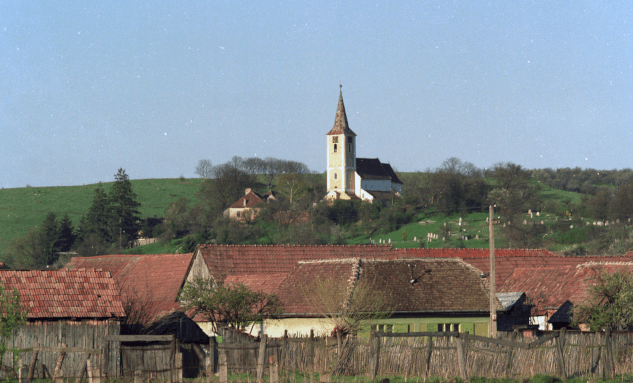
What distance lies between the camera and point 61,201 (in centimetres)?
12306

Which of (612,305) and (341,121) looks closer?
(612,305)

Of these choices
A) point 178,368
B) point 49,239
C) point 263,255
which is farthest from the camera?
point 49,239

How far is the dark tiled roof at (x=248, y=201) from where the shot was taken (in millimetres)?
124312

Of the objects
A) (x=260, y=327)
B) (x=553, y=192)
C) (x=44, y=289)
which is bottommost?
(x=260, y=327)

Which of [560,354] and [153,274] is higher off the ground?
[153,274]

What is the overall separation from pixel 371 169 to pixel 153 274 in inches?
4188

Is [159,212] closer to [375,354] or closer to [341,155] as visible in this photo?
[341,155]

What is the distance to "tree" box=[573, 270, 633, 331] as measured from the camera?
78.5ft

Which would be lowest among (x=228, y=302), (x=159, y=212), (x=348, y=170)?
(x=228, y=302)

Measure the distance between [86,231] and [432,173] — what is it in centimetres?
5847

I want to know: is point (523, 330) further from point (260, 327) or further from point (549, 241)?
point (549, 241)

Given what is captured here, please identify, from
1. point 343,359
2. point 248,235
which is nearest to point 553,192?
point 248,235

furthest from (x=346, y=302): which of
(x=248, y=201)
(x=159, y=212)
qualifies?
(x=248, y=201)

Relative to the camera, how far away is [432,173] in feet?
431
